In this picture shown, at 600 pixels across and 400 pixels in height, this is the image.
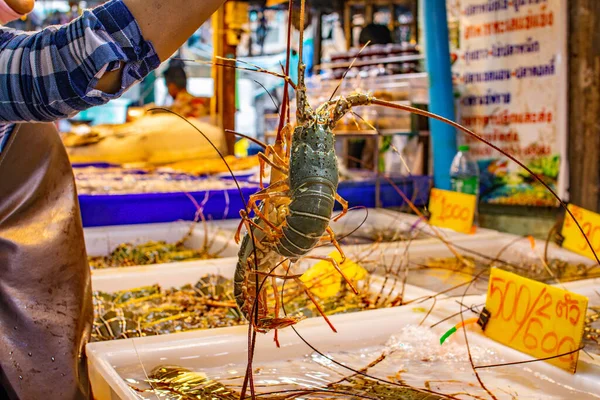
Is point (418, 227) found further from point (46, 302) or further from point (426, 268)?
point (46, 302)

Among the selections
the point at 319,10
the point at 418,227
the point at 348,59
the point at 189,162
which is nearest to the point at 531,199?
the point at 418,227

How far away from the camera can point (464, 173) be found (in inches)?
167

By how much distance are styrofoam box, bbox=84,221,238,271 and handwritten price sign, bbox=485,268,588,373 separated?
55.8 inches

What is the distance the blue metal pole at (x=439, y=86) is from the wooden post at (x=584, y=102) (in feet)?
2.35

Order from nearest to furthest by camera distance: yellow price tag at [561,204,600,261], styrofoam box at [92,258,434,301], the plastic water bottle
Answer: styrofoam box at [92,258,434,301]
yellow price tag at [561,204,600,261]
the plastic water bottle

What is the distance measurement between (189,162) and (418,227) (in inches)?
89.6

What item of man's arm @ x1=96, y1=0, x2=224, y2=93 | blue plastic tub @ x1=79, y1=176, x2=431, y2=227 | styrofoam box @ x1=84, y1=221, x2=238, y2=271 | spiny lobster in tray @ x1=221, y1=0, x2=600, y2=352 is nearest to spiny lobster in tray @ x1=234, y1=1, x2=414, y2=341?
spiny lobster in tray @ x1=221, y1=0, x2=600, y2=352

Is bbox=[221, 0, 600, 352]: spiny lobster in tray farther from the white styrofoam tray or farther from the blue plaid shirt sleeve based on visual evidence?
the white styrofoam tray

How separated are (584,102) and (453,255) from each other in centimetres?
171

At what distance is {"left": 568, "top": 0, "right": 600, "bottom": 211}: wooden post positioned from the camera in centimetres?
390

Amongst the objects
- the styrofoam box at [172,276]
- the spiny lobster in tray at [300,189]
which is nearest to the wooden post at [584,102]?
the styrofoam box at [172,276]

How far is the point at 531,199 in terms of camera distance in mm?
4273

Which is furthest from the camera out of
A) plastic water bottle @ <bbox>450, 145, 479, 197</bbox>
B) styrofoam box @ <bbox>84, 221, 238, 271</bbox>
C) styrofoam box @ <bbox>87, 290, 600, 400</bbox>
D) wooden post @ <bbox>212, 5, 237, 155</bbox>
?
wooden post @ <bbox>212, 5, 237, 155</bbox>

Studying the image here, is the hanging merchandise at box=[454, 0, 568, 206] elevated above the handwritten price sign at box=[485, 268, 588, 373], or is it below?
above
